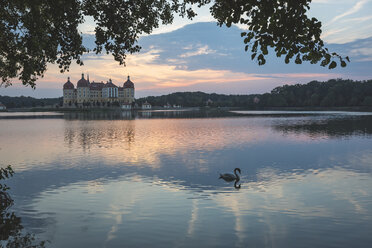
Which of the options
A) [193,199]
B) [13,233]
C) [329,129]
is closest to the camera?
[13,233]

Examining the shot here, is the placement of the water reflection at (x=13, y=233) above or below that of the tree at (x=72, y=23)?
below

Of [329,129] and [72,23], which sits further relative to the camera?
[329,129]

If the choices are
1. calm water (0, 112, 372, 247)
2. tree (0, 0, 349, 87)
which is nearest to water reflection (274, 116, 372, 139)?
calm water (0, 112, 372, 247)

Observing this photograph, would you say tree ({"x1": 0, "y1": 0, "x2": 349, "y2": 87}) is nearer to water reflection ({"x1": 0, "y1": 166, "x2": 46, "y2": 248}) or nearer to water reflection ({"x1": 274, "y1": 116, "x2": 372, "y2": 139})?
water reflection ({"x1": 0, "y1": 166, "x2": 46, "y2": 248})

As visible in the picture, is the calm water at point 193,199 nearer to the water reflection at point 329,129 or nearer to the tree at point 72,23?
the tree at point 72,23

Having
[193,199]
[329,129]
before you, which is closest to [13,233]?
[193,199]

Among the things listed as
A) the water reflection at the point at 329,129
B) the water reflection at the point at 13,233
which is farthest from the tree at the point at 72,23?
the water reflection at the point at 329,129

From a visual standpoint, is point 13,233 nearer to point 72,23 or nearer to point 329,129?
point 72,23

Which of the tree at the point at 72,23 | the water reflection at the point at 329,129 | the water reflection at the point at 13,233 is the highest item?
the tree at the point at 72,23

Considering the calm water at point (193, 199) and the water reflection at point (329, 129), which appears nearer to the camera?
the calm water at point (193, 199)

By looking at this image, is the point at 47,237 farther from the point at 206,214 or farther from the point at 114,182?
the point at 114,182

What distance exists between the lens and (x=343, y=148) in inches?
1395

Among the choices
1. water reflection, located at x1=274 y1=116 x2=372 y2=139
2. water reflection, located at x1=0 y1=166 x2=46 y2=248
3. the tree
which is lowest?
water reflection, located at x1=0 y1=166 x2=46 y2=248

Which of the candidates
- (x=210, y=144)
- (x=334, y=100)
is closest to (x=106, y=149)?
(x=210, y=144)
